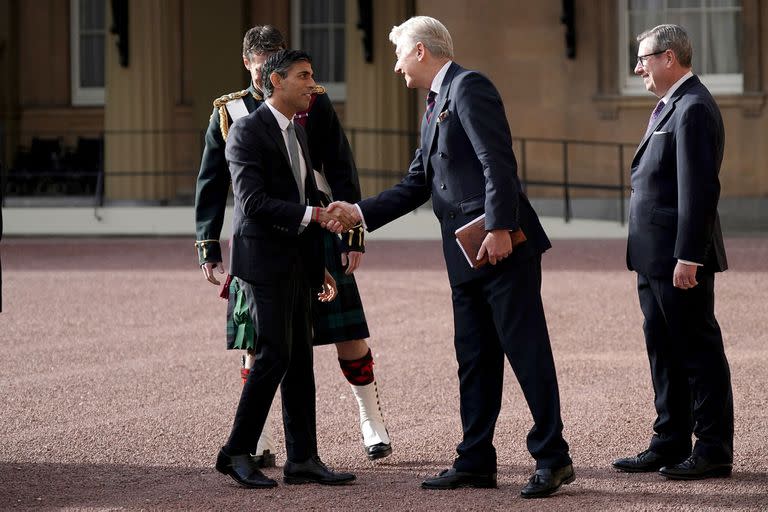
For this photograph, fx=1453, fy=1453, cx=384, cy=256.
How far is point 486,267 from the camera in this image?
544 centimetres

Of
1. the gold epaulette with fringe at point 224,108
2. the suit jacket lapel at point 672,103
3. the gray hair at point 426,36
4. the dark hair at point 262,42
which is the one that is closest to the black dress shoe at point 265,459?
the gold epaulette with fringe at point 224,108

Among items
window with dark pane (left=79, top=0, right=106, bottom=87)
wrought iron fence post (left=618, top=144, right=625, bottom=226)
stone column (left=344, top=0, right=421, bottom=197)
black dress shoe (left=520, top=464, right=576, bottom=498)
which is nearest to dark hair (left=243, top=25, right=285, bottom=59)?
black dress shoe (left=520, top=464, right=576, bottom=498)

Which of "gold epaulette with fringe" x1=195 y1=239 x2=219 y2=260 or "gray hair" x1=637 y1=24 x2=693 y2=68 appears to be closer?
"gray hair" x1=637 y1=24 x2=693 y2=68

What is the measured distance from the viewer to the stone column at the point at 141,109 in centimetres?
1878

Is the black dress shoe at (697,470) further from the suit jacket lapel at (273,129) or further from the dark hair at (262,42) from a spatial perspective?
the dark hair at (262,42)

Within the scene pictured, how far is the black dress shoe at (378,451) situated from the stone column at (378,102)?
509 inches

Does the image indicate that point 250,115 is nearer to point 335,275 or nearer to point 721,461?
point 335,275

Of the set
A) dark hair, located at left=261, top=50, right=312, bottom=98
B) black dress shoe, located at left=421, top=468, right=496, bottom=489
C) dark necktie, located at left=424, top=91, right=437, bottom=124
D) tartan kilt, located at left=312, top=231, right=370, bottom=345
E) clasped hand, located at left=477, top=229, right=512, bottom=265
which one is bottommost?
black dress shoe, located at left=421, top=468, right=496, bottom=489

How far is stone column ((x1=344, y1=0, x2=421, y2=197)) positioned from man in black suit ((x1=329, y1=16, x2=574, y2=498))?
13.4 metres

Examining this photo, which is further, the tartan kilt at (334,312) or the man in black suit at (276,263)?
the tartan kilt at (334,312)

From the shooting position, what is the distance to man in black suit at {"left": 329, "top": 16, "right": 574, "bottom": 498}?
533cm

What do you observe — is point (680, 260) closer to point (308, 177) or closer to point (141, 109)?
point (308, 177)

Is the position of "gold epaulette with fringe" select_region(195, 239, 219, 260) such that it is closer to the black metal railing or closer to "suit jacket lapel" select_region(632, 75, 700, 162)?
"suit jacket lapel" select_region(632, 75, 700, 162)

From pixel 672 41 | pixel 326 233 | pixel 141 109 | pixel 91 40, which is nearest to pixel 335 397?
pixel 326 233
